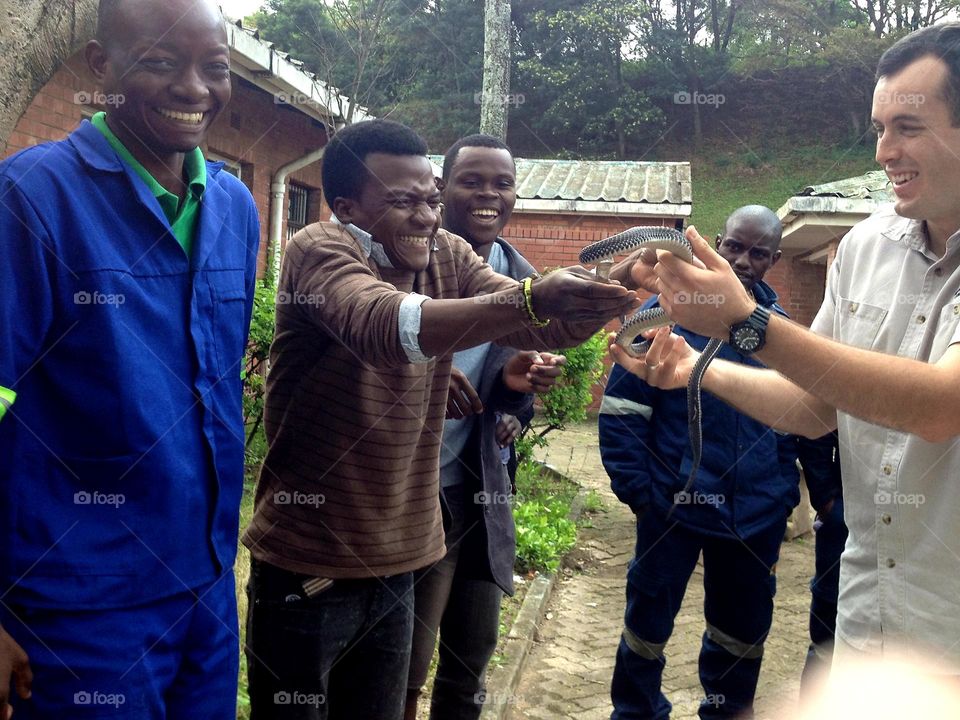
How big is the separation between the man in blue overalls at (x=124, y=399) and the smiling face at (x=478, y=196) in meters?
1.50

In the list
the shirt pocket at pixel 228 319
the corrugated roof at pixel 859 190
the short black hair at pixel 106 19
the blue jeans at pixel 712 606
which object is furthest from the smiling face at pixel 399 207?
the corrugated roof at pixel 859 190

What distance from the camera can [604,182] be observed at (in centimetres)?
1616

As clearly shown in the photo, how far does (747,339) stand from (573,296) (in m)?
0.45

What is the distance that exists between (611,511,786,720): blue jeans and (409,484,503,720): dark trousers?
34.7 inches

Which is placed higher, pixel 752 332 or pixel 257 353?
pixel 752 332

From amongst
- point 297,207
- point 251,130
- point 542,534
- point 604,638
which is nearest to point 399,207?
point 604,638

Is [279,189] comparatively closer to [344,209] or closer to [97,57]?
[344,209]

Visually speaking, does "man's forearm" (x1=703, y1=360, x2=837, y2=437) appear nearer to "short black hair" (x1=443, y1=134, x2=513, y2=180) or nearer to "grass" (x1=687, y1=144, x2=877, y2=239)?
"short black hair" (x1=443, y1=134, x2=513, y2=180)

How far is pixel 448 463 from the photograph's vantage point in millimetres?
3133

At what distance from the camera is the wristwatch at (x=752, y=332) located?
85.7 inches

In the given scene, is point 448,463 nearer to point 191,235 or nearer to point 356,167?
point 356,167

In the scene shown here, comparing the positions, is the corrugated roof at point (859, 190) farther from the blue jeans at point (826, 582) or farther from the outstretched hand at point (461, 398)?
the outstretched hand at point (461, 398)

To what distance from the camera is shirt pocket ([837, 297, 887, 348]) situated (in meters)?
2.40

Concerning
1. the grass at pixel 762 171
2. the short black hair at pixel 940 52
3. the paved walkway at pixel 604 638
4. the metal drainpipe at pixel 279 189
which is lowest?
the paved walkway at pixel 604 638
